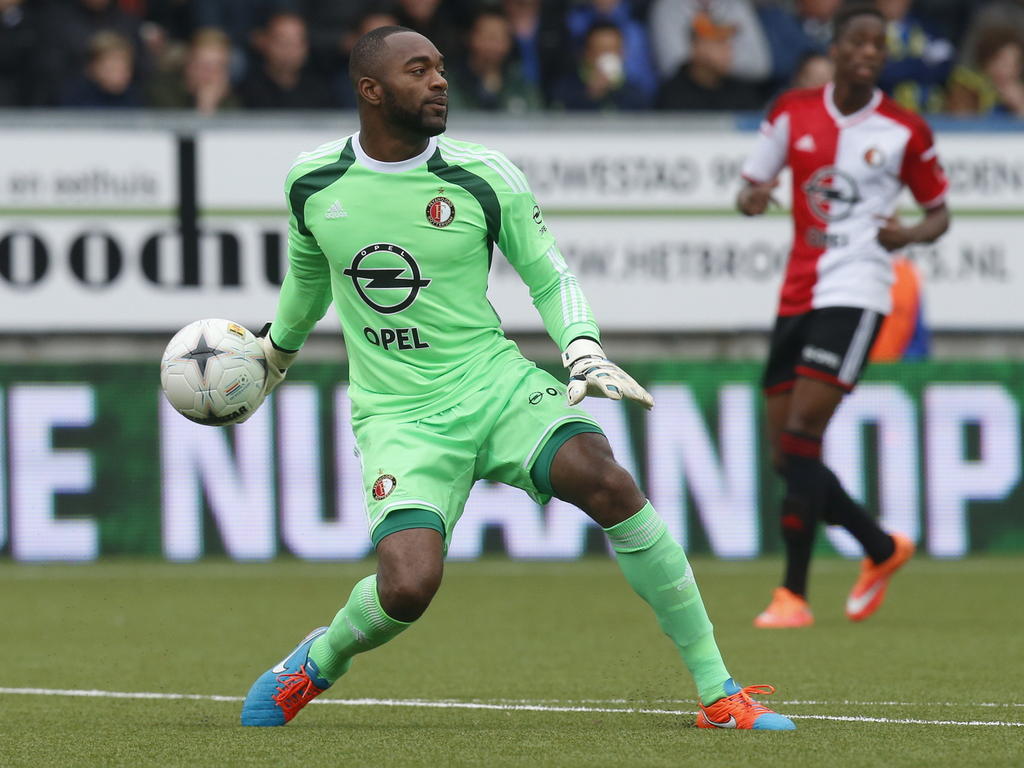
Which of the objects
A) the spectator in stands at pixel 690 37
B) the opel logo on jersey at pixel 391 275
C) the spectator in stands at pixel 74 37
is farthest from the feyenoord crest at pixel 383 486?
the spectator in stands at pixel 690 37

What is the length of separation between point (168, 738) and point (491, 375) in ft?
4.45

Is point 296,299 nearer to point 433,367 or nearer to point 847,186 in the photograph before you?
point 433,367

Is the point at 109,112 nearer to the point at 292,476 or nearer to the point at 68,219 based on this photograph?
the point at 68,219

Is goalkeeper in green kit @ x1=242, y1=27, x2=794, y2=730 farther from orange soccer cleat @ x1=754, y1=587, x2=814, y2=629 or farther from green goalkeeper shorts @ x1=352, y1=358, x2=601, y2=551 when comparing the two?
orange soccer cleat @ x1=754, y1=587, x2=814, y2=629

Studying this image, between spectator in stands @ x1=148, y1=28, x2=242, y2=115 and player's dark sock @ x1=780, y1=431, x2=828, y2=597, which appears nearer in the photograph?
player's dark sock @ x1=780, y1=431, x2=828, y2=597

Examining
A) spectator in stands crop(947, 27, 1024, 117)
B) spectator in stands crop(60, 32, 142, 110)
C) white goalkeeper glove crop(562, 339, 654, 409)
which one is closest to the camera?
white goalkeeper glove crop(562, 339, 654, 409)

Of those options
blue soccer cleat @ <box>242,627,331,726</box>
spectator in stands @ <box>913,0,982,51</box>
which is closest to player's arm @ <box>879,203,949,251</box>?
blue soccer cleat @ <box>242,627,331,726</box>

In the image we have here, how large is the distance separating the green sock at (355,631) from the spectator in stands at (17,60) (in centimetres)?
834

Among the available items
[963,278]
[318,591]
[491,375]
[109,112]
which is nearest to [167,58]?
[109,112]

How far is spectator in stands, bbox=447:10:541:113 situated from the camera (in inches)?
524

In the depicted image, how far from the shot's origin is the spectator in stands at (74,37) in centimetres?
1304

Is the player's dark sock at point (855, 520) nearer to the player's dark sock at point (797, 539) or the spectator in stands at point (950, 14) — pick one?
the player's dark sock at point (797, 539)

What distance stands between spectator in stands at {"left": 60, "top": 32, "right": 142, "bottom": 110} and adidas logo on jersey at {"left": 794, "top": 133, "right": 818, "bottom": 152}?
226 inches

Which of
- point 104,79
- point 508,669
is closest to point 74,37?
point 104,79
